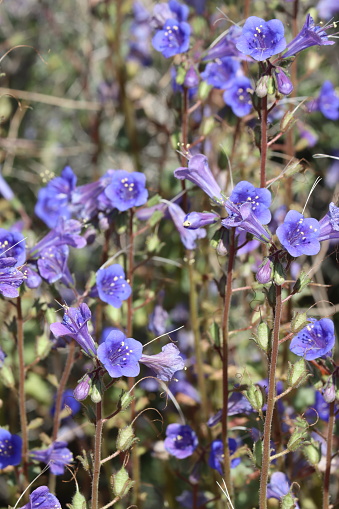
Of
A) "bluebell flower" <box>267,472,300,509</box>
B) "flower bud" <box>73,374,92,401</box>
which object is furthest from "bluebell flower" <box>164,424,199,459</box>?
"flower bud" <box>73,374,92,401</box>

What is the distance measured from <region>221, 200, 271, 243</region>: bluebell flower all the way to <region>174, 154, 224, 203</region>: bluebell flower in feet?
0.62

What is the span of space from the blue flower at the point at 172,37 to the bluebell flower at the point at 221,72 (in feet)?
0.51

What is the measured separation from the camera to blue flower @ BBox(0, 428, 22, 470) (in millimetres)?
2164

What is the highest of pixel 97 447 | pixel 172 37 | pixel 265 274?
pixel 172 37

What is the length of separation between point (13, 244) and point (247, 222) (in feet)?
2.57

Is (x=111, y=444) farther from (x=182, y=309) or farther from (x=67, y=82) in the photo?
(x=67, y=82)

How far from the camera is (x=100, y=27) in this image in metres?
4.47

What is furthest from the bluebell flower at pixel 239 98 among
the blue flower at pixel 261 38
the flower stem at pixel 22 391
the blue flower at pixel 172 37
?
the flower stem at pixel 22 391

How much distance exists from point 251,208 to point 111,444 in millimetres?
1412

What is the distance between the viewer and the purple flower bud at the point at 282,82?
6.29 ft

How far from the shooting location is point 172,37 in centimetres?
250

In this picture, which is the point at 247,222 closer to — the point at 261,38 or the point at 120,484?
the point at 261,38

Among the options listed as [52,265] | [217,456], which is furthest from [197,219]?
[217,456]

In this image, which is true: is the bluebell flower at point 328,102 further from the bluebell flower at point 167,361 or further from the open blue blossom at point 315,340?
the bluebell flower at point 167,361
